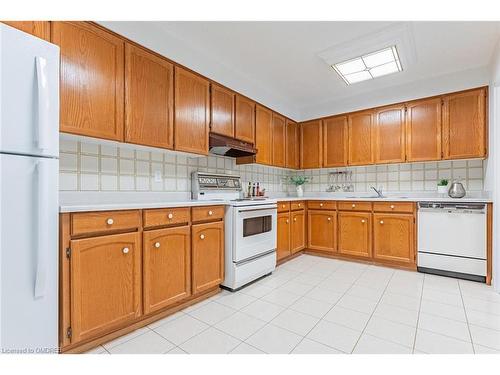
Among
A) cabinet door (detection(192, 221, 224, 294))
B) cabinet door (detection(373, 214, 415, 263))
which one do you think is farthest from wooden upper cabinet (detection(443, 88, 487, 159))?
cabinet door (detection(192, 221, 224, 294))

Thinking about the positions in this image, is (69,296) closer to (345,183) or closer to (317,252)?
(317,252)

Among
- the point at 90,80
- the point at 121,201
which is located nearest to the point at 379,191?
the point at 121,201

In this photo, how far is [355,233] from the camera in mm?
3443

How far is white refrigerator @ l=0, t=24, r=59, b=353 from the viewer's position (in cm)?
114

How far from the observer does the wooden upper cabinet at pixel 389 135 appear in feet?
11.1

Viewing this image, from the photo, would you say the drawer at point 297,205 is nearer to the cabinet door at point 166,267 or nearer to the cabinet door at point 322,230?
the cabinet door at point 322,230

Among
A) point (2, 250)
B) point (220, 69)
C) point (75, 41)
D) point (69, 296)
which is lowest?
point (69, 296)

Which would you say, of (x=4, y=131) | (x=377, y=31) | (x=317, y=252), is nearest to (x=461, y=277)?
(x=317, y=252)

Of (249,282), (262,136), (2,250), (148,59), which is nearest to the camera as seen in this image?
(2,250)

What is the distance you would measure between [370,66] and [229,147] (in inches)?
72.4

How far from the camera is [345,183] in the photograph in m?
4.12

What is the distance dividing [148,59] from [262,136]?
176 cm

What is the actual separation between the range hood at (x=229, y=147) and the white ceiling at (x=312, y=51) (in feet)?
2.22
